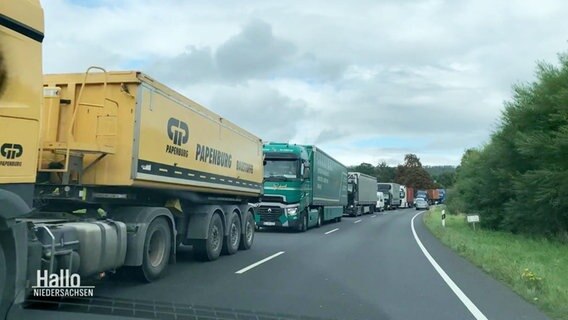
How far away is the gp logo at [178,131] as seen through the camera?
10.8 metres

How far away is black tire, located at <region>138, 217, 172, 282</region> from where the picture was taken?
9.86 meters

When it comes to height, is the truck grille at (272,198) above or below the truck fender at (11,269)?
above

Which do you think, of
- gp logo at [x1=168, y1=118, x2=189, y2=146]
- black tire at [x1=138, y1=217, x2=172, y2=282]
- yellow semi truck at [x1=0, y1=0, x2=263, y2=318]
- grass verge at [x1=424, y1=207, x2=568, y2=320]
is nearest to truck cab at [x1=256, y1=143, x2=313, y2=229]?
grass verge at [x1=424, y1=207, x2=568, y2=320]

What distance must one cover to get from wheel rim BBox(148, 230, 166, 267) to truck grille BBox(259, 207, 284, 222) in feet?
45.1

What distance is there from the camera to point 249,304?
8.40m

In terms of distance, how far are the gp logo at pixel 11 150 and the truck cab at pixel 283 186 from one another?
18369 millimetres

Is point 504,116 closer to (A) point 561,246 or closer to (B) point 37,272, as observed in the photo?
(A) point 561,246

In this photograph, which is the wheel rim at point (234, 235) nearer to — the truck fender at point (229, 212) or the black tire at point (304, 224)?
the truck fender at point (229, 212)

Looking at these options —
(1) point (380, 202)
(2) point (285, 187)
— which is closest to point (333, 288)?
(2) point (285, 187)

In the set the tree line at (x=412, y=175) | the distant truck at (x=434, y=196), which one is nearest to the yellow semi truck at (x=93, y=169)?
the distant truck at (x=434, y=196)

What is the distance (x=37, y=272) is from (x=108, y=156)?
2.99 metres

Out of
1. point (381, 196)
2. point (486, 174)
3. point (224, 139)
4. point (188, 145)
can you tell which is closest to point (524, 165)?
point (486, 174)

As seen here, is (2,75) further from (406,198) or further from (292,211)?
(406,198)

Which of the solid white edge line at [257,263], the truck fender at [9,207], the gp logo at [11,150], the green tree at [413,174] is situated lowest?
the solid white edge line at [257,263]
